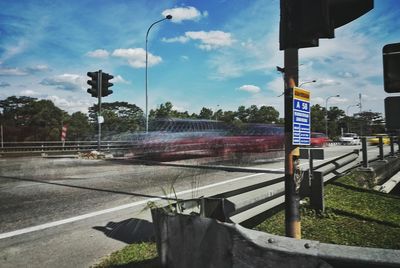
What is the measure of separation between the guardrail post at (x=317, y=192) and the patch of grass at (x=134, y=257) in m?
2.68

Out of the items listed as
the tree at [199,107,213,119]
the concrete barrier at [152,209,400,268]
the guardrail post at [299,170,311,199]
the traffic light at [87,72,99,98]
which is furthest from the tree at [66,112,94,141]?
the concrete barrier at [152,209,400,268]

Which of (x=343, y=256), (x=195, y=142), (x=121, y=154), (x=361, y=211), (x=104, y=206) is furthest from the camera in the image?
(x=121, y=154)

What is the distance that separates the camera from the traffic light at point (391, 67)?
3686mm

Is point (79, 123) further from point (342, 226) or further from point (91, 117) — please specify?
point (342, 226)

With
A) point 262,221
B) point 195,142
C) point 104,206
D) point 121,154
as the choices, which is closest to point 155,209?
point 262,221

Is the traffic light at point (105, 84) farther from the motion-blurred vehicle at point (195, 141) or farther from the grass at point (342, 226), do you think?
the grass at point (342, 226)

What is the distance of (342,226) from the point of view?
16.4 feet

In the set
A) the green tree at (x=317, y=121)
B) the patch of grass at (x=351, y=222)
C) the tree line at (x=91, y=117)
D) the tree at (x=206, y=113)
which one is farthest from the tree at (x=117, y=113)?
the patch of grass at (x=351, y=222)

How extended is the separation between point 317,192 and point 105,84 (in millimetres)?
11699

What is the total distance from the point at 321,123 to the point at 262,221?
307 feet

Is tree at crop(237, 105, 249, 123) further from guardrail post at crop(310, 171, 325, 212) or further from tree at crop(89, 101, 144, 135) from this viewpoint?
guardrail post at crop(310, 171, 325, 212)

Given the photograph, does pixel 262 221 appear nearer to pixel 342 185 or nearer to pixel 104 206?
pixel 104 206

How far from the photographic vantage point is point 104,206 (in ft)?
22.3

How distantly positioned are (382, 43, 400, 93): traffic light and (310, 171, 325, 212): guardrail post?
2.02 m
